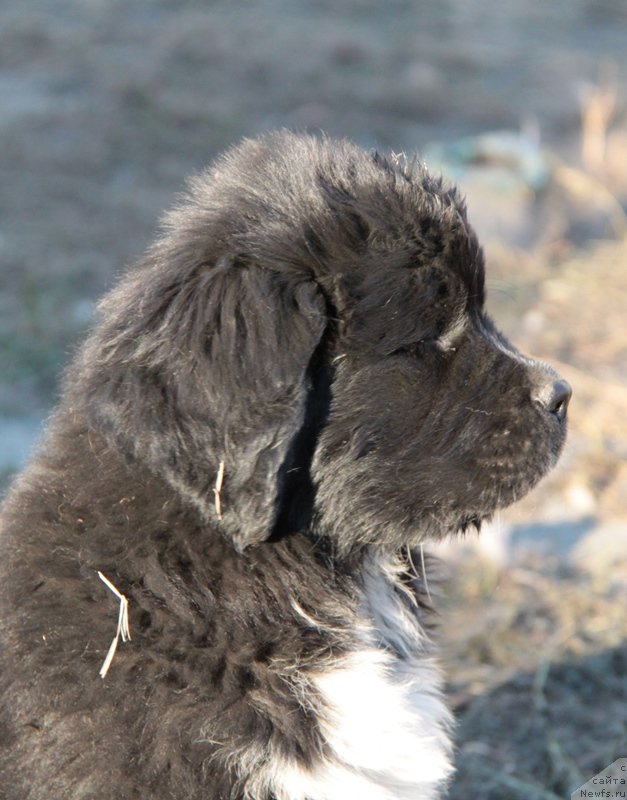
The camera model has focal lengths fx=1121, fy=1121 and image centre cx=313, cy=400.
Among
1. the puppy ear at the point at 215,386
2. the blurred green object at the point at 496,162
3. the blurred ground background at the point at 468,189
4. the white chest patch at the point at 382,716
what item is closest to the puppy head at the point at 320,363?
the puppy ear at the point at 215,386

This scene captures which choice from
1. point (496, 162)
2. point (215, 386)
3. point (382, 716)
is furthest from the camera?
point (496, 162)

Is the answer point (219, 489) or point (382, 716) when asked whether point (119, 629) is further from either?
point (382, 716)

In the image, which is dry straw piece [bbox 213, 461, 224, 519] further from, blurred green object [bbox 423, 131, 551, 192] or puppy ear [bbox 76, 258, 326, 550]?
blurred green object [bbox 423, 131, 551, 192]

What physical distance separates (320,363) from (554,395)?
69 centimetres

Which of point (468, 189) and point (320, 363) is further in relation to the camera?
point (468, 189)

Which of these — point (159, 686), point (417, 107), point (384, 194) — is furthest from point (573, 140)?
point (159, 686)

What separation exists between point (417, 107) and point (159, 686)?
9.07 meters

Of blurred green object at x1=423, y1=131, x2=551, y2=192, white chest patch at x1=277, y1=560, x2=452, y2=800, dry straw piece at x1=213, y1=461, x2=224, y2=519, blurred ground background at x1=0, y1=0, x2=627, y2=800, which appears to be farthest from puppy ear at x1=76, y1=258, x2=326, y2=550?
blurred green object at x1=423, y1=131, x2=551, y2=192

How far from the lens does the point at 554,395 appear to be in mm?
3012

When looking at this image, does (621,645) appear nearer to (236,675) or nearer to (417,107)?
(236,675)

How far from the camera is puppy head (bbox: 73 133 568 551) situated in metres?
2.52

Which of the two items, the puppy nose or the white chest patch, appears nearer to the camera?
the white chest patch

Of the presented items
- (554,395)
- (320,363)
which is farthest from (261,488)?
(554,395)

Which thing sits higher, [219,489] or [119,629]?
[219,489]
